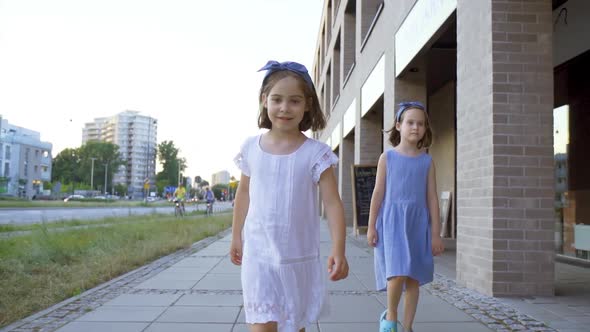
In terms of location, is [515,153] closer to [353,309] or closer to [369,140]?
[353,309]

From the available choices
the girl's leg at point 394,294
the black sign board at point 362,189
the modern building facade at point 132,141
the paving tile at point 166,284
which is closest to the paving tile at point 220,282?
the paving tile at point 166,284

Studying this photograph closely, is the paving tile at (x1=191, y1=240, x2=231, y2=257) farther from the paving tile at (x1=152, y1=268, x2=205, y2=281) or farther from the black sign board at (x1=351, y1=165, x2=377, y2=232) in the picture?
the black sign board at (x1=351, y1=165, x2=377, y2=232)

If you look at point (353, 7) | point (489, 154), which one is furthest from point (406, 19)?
point (353, 7)

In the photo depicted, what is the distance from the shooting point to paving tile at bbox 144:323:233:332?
386 cm

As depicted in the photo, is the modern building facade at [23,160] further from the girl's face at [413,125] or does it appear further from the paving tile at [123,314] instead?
the girl's face at [413,125]

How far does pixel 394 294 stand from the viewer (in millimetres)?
3396

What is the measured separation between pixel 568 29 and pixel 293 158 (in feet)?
23.6

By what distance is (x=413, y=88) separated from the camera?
9.80m

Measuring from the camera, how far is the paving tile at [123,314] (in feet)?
13.7

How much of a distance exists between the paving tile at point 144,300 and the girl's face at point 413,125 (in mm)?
2856

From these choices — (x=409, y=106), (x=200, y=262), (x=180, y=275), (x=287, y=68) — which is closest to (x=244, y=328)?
(x=409, y=106)

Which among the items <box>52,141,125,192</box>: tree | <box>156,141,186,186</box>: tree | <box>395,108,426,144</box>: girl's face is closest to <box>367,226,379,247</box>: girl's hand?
<box>395,108,426,144</box>: girl's face

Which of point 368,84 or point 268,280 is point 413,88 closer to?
point 368,84

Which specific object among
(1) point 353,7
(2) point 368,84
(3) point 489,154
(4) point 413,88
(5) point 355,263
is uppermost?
(1) point 353,7
